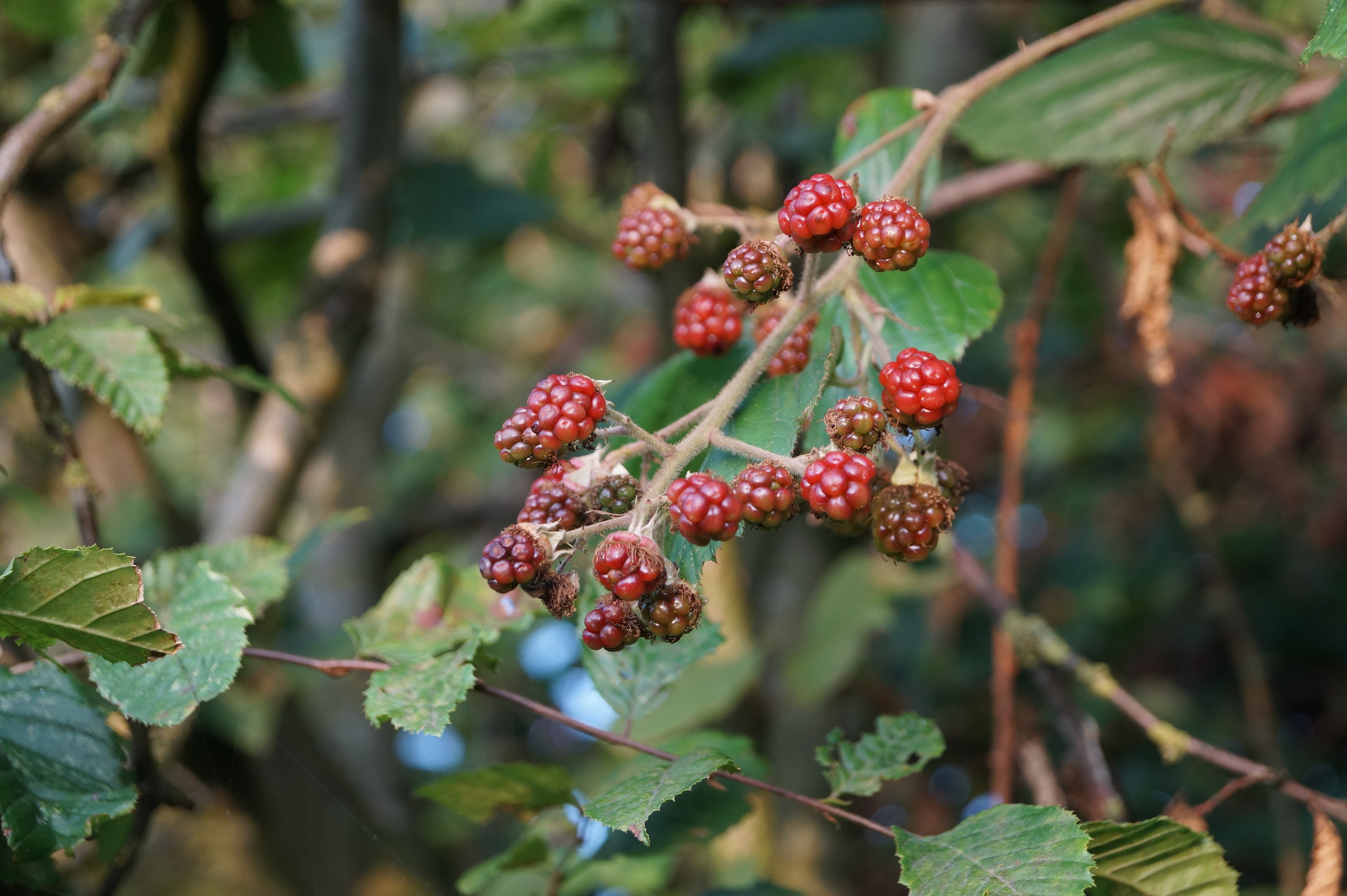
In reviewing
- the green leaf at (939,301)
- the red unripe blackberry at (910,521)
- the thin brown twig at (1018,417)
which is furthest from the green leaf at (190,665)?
the thin brown twig at (1018,417)

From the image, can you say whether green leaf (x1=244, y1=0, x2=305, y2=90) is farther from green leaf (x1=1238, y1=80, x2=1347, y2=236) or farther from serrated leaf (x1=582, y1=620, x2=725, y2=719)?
green leaf (x1=1238, y1=80, x2=1347, y2=236)

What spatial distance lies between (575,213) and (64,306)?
4.11 metres

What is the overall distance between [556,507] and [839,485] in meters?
0.25

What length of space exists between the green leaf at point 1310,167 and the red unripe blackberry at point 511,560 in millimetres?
1025

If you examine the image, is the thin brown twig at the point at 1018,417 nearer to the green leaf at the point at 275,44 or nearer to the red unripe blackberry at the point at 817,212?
the red unripe blackberry at the point at 817,212

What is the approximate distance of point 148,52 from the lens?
2.02 metres

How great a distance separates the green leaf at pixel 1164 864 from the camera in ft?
3.04

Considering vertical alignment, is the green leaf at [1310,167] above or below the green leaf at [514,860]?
above

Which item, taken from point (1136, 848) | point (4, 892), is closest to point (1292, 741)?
point (1136, 848)

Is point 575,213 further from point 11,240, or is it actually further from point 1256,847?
point 1256,847

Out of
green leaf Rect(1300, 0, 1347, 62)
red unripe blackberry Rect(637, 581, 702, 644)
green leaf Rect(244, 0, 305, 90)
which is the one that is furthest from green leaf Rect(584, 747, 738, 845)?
green leaf Rect(244, 0, 305, 90)

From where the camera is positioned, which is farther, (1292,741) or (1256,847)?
(1292,741)

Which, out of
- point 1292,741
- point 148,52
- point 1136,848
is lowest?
point 1292,741

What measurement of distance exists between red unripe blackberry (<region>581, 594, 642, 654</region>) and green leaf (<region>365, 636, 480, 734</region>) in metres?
0.15
